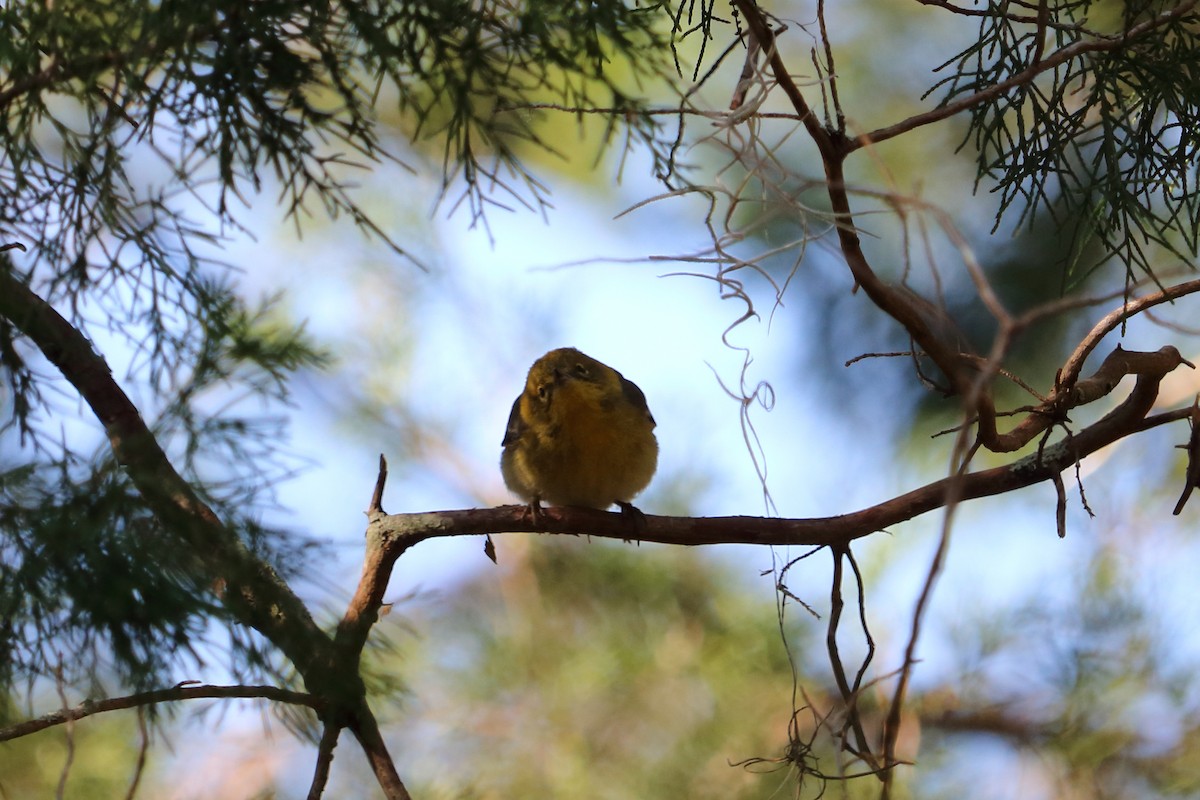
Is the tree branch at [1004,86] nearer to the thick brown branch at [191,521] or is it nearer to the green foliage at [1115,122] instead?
the green foliage at [1115,122]

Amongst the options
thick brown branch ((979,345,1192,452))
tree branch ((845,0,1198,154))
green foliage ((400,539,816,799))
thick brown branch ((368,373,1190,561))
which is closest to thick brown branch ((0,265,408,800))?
thick brown branch ((368,373,1190,561))

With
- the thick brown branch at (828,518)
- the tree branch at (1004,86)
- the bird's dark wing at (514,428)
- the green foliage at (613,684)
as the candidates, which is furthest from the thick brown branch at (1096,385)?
the green foliage at (613,684)

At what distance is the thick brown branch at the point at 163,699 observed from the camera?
52.0 inches

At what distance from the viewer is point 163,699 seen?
1308 mm

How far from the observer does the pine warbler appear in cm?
242

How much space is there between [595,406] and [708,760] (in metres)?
1.17

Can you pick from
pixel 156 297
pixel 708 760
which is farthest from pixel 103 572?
pixel 708 760

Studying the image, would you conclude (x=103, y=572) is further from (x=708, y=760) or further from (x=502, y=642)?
(x=502, y=642)

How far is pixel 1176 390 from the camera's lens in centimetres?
345

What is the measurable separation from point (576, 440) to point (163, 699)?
1232mm

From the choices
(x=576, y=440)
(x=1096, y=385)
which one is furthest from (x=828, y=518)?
(x=576, y=440)

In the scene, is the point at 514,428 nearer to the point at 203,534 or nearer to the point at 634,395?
the point at 634,395

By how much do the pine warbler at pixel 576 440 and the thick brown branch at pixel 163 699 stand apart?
99cm

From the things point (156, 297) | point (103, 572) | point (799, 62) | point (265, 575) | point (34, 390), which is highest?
point (799, 62)
